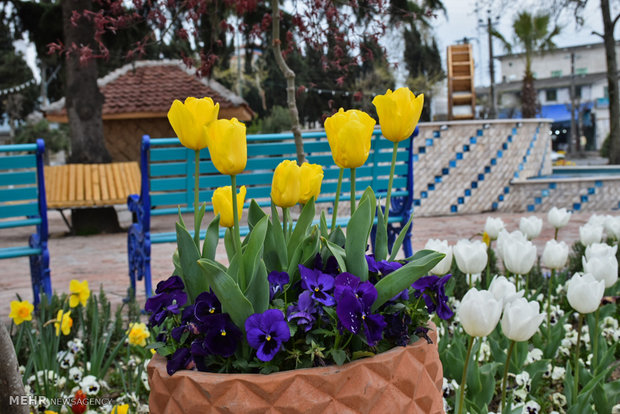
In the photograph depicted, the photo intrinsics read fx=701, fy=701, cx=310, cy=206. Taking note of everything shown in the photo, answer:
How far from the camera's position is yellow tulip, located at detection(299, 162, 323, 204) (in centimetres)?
136

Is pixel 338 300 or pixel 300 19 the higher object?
pixel 300 19

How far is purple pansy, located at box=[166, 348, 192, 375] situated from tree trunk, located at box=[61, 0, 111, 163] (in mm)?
9066

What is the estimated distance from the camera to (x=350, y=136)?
1.30m

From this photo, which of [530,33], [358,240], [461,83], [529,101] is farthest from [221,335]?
[530,33]

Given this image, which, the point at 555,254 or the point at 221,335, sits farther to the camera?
the point at 555,254

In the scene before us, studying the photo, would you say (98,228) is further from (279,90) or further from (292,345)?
(279,90)

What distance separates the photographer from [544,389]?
2598 millimetres

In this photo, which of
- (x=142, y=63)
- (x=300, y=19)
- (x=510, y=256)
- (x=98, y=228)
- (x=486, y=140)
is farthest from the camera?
(x=142, y=63)

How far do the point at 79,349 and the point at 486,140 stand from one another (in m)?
9.16

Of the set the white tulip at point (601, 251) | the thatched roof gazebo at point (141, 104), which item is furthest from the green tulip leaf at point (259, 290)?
the thatched roof gazebo at point (141, 104)

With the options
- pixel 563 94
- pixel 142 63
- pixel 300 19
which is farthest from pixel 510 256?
pixel 563 94

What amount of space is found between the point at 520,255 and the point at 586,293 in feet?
1.06

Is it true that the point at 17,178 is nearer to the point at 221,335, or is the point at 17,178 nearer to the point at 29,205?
the point at 29,205

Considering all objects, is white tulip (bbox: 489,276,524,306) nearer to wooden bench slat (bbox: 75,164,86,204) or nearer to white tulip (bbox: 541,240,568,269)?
white tulip (bbox: 541,240,568,269)
